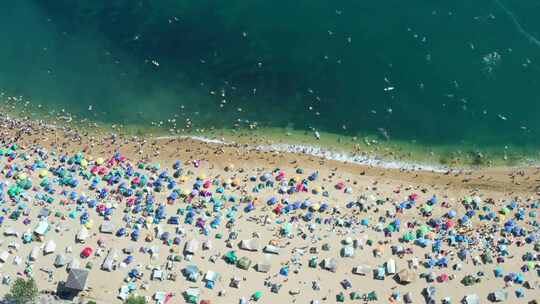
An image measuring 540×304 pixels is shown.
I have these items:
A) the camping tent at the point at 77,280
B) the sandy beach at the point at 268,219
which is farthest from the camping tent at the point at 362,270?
the camping tent at the point at 77,280

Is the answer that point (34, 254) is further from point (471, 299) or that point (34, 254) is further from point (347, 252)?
point (471, 299)

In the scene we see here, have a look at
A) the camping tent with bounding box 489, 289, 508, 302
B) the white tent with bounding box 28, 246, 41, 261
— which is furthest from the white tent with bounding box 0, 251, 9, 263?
the camping tent with bounding box 489, 289, 508, 302

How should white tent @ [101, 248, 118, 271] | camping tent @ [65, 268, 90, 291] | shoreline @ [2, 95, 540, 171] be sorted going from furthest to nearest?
shoreline @ [2, 95, 540, 171] → white tent @ [101, 248, 118, 271] → camping tent @ [65, 268, 90, 291]

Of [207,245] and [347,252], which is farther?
[207,245]

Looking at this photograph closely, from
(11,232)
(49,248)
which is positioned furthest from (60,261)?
(11,232)

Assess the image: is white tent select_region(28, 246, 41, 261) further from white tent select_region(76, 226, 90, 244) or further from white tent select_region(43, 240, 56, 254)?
white tent select_region(76, 226, 90, 244)
